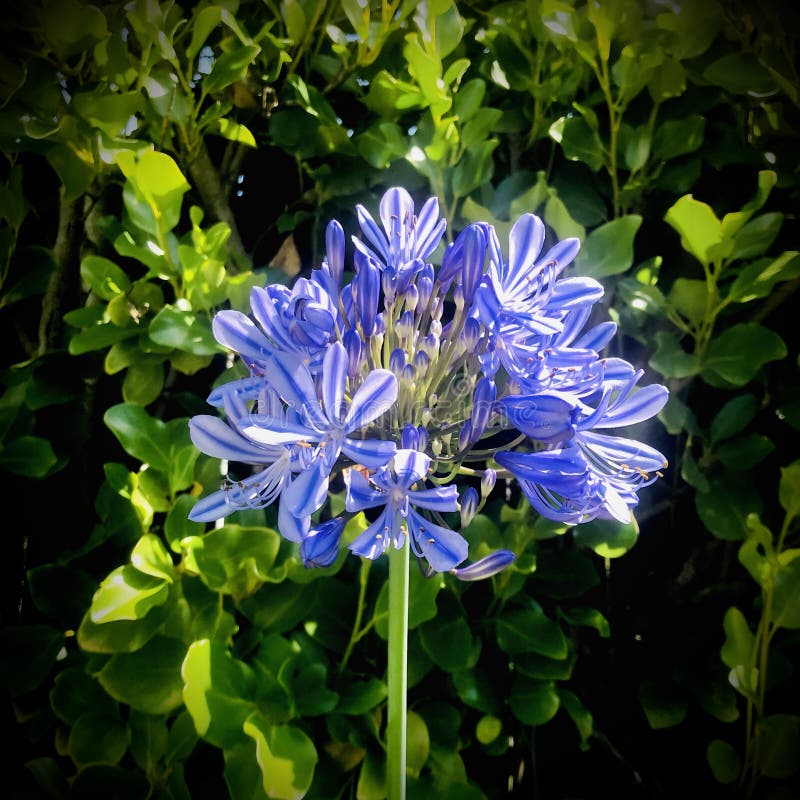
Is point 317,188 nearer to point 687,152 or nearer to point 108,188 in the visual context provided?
point 108,188

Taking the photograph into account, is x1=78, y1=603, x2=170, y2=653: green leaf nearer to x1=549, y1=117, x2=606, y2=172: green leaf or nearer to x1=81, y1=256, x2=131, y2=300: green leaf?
x1=81, y1=256, x2=131, y2=300: green leaf

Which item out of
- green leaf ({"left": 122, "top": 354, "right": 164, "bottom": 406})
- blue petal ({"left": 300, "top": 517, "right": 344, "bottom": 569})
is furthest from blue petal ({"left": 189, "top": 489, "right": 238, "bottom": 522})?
green leaf ({"left": 122, "top": 354, "right": 164, "bottom": 406})

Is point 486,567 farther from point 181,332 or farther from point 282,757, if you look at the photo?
point 181,332

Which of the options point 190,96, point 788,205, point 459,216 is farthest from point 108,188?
point 788,205

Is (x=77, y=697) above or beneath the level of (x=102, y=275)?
beneath

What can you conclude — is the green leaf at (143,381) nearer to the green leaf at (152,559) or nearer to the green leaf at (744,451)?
the green leaf at (152,559)

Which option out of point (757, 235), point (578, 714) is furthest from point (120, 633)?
point (757, 235)
